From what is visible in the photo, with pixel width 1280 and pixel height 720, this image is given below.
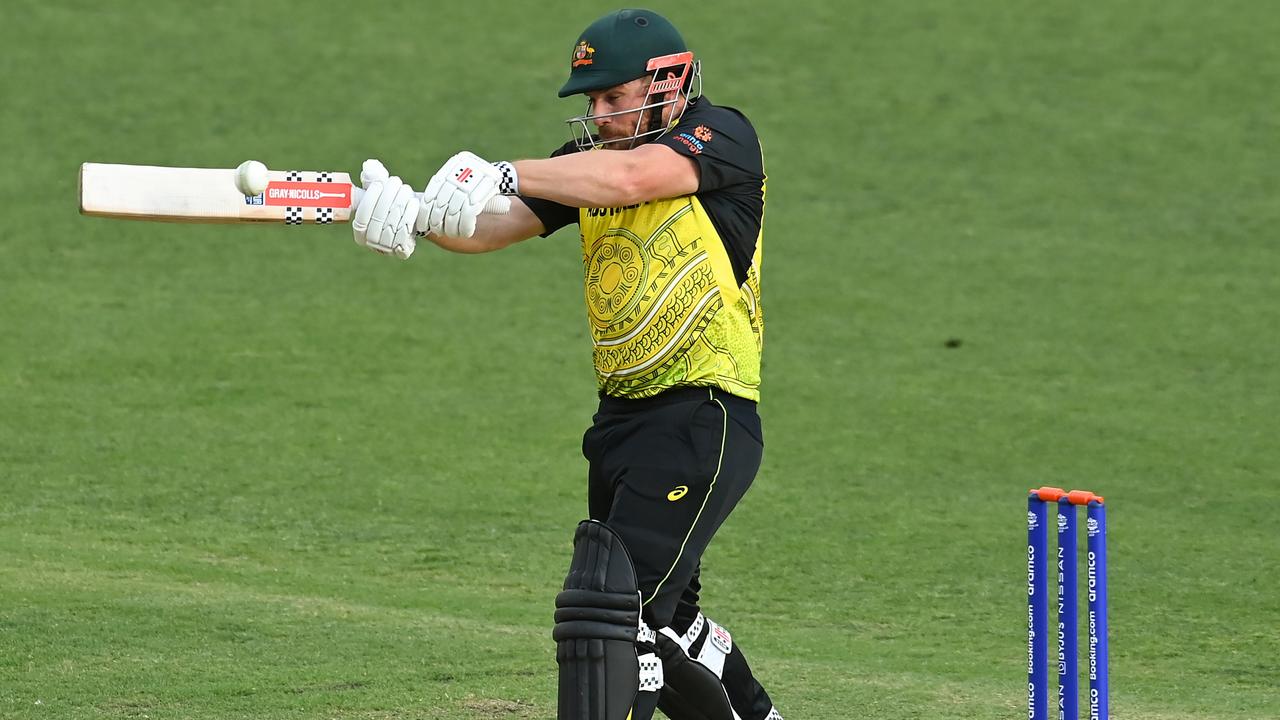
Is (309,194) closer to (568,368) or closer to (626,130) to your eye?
(626,130)

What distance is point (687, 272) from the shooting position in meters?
4.50

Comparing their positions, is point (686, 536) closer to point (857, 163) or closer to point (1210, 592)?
point (1210, 592)

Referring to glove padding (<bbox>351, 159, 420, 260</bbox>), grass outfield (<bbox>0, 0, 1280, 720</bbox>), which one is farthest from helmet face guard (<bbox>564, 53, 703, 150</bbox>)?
grass outfield (<bbox>0, 0, 1280, 720</bbox>)

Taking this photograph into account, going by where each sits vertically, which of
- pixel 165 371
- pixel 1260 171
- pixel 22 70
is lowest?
pixel 165 371

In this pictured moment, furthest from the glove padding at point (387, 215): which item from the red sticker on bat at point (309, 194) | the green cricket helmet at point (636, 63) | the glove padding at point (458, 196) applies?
the green cricket helmet at point (636, 63)

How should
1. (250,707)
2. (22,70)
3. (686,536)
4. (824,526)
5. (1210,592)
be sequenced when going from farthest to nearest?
(22,70) < (824,526) < (1210,592) < (250,707) < (686,536)

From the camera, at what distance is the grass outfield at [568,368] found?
21.0 feet

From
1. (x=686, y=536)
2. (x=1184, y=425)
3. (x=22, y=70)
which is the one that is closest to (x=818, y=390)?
(x=1184, y=425)

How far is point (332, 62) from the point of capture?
47.0 ft

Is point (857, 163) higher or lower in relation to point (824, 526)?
higher

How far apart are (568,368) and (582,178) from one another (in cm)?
593

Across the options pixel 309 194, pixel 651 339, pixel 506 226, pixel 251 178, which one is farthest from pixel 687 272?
pixel 251 178

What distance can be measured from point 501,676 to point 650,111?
2.15m

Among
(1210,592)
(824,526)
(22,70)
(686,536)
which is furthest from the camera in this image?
(22,70)
